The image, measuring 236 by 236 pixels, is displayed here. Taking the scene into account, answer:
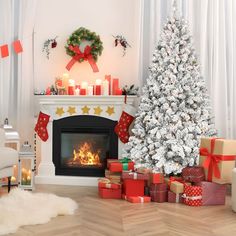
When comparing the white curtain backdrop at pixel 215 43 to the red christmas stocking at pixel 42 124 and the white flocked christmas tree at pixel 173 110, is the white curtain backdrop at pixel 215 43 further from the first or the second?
the red christmas stocking at pixel 42 124

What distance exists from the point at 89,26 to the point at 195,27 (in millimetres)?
1332

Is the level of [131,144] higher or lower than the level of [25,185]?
higher

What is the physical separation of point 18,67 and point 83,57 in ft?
2.77

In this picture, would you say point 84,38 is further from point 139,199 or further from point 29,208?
point 29,208

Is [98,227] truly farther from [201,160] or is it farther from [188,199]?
[201,160]

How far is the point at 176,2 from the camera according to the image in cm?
481

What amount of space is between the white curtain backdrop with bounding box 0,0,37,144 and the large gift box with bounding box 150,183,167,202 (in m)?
1.95

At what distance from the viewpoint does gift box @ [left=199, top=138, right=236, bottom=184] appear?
3.75 metres

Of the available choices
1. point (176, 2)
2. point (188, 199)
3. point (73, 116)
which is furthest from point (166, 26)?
point (188, 199)

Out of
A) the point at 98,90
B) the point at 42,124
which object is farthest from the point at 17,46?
the point at 98,90

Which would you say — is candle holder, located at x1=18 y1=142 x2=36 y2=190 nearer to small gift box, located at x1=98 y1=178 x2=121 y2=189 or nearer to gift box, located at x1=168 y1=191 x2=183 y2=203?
small gift box, located at x1=98 y1=178 x2=121 y2=189

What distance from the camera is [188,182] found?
3939 millimetres

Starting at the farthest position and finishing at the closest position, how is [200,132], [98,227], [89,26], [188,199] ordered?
[89,26], [200,132], [188,199], [98,227]

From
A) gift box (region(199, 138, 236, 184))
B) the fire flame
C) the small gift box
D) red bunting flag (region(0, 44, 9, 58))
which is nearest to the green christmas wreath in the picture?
red bunting flag (region(0, 44, 9, 58))
